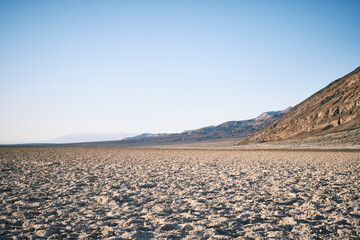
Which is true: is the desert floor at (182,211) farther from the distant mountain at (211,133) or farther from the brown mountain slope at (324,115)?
the distant mountain at (211,133)

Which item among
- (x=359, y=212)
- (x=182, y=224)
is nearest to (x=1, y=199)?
(x=182, y=224)

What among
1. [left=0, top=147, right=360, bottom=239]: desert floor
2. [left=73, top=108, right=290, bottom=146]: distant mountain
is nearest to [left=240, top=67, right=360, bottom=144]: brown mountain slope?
[left=0, top=147, right=360, bottom=239]: desert floor

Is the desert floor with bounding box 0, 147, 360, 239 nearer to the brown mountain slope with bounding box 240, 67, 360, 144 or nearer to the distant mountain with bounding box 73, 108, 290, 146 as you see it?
the brown mountain slope with bounding box 240, 67, 360, 144

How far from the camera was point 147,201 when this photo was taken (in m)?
A: 5.89

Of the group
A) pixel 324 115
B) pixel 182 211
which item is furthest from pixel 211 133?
pixel 182 211

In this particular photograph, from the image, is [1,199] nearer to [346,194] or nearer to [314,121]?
[346,194]

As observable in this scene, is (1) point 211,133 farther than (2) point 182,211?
Yes

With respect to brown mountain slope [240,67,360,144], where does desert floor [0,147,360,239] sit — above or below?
below

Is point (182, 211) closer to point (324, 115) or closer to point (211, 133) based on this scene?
point (324, 115)

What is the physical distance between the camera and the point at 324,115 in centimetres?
4153

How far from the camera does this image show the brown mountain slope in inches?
1454

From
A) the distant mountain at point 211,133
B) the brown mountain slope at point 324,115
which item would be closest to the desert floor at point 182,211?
the brown mountain slope at point 324,115

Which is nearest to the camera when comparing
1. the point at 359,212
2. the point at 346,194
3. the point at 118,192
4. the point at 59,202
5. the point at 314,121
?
the point at 359,212

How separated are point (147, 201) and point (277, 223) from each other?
3.28 m
